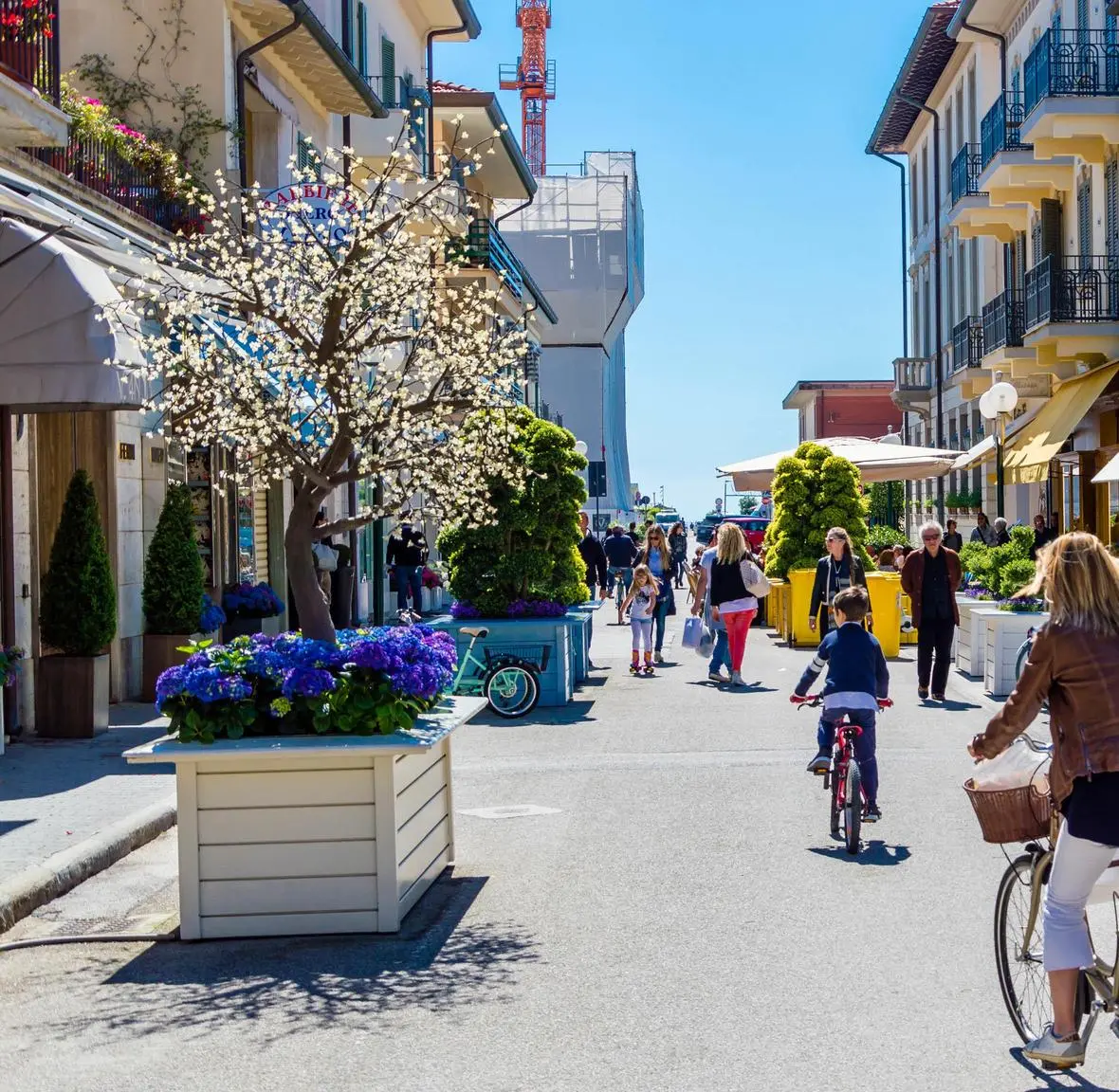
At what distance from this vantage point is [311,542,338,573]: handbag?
2556cm

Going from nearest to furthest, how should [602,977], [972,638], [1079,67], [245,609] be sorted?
[602,977]
[245,609]
[972,638]
[1079,67]

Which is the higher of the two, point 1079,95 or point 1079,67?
point 1079,67

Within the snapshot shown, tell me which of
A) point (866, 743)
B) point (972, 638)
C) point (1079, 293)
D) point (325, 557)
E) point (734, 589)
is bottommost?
point (866, 743)

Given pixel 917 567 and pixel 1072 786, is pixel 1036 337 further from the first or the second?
pixel 1072 786

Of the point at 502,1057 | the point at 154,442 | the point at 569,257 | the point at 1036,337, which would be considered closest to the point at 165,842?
the point at 502,1057

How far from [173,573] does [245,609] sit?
1.96 m

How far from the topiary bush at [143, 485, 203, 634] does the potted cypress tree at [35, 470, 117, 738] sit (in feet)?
8.43

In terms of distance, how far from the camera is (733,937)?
25.2 ft

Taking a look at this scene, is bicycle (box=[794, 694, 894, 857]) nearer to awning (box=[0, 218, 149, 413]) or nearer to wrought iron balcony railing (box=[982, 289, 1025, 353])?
awning (box=[0, 218, 149, 413])

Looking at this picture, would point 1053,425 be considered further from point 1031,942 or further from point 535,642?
point 1031,942

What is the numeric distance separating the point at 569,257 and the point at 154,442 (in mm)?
85859

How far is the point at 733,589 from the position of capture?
19.7 meters

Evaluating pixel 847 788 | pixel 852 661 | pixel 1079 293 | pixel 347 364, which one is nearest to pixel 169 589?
pixel 347 364

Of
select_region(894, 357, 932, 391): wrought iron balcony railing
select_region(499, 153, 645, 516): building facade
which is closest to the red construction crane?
select_region(499, 153, 645, 516): building facade
